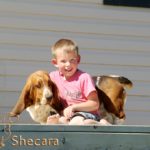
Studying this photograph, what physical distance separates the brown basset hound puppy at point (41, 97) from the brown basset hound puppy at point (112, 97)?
20.8 inches

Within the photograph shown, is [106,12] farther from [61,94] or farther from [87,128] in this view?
[87,128]

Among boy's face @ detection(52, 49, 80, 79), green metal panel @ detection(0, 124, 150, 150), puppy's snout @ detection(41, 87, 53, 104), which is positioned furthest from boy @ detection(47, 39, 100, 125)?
green metal panel @ detection(0, 124, 150, 150)

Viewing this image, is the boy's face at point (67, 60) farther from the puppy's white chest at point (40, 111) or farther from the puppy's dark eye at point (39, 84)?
the puppy's white chest at point (40, 111)

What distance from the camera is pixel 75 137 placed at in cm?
384

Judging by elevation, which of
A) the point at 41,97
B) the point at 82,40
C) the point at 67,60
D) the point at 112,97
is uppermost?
the point at 67,60

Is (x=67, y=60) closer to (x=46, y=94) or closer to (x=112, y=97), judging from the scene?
(x=46, y=94)

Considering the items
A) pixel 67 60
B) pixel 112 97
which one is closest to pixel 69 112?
pixel 67 60

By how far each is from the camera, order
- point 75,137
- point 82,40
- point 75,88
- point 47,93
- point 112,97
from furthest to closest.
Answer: point 82,40 < point 112,97 < point 75,88 < point 47,93 < point 75,137

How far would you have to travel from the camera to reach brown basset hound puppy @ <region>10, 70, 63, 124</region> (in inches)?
184

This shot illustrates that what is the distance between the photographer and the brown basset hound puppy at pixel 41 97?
184 inches

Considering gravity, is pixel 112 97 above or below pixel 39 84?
below

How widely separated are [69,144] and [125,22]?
131 inches

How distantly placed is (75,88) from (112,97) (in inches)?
26.6

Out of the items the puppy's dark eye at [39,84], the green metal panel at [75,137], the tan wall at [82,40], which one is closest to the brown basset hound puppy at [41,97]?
the puppy's dark eye at [39,84]
